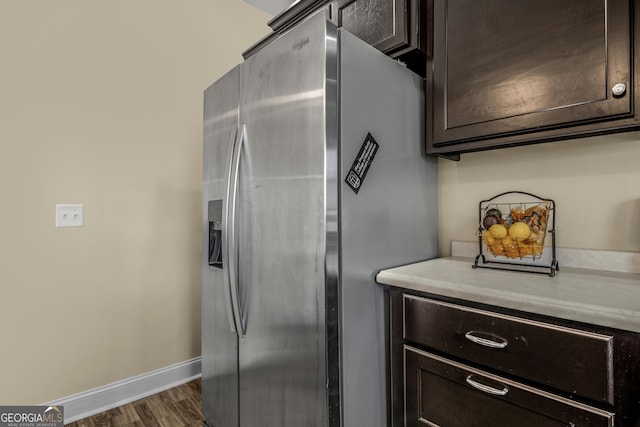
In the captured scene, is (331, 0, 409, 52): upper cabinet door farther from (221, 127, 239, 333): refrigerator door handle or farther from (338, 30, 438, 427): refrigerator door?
(221, 127, 239, 333): refrigerator door handle

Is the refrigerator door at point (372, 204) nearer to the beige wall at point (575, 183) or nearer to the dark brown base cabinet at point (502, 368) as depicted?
the dark brown base cabinet at point (502, 368)

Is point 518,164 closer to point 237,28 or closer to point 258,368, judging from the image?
point 258,368

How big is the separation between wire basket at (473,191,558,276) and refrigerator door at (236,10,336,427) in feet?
2.29

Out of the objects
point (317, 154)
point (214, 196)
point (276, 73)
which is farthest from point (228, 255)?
point (276, 73)

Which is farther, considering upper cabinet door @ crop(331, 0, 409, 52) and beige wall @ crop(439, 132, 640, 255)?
upper cabinet door @ crop(331, 0, 409, 52)

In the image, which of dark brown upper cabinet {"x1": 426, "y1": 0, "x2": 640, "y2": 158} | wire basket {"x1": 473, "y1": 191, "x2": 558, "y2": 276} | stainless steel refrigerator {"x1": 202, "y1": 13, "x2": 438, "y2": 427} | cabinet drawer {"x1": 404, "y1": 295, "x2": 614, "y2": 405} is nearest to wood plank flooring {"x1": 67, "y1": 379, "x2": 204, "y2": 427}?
stainless steel refrigerator {"x1": 202, "y1": 13, "x2": 438, "y2": 427}

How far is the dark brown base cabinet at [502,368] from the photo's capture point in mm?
736

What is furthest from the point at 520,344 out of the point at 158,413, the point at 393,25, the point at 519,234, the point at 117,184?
the point at 117,184

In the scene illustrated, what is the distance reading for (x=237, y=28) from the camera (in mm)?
2553

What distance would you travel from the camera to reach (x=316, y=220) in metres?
1.06

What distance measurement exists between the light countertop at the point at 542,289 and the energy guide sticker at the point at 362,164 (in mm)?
346

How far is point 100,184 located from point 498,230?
215cm

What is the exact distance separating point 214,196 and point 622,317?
1.54 metres

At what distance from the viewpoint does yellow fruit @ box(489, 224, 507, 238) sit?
4.00ft
